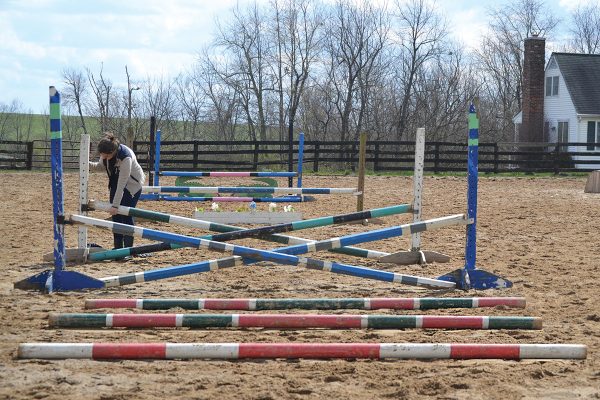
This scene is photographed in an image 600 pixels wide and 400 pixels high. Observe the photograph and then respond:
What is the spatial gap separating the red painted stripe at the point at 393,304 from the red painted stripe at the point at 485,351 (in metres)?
1.31

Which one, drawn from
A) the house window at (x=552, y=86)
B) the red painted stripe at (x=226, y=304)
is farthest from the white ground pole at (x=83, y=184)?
the house window at (x=552, y=86)

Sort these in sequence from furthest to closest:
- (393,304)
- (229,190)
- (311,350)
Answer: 1. (229,190)
2. (393,304)
3. (311,350)

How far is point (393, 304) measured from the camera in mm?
6168

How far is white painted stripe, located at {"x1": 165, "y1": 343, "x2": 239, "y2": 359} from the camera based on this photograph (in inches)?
187

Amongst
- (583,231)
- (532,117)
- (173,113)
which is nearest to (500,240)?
(583,231)

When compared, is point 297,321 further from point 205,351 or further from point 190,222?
point 190,222

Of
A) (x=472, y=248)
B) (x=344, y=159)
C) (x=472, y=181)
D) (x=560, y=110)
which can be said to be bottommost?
(x=472, y=248)

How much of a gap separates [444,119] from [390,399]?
40.0m

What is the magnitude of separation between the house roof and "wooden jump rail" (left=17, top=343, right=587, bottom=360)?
3361cm

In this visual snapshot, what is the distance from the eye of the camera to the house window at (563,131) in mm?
37406

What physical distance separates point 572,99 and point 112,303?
33840mm

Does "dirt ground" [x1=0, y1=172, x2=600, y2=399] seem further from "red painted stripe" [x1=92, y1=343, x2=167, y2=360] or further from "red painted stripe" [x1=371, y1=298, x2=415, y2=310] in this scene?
"red painted stripe" [x1=371, y1=298, x2=415, y2=310]

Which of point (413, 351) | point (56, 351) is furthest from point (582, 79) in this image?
A: point (56, 351)

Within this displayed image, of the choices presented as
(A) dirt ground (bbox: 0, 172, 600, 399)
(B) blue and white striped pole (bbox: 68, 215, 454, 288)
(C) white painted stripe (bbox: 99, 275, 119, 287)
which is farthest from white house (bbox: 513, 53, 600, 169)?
(C) white painted stripe (bbox: 99, 275, 119, 287)
